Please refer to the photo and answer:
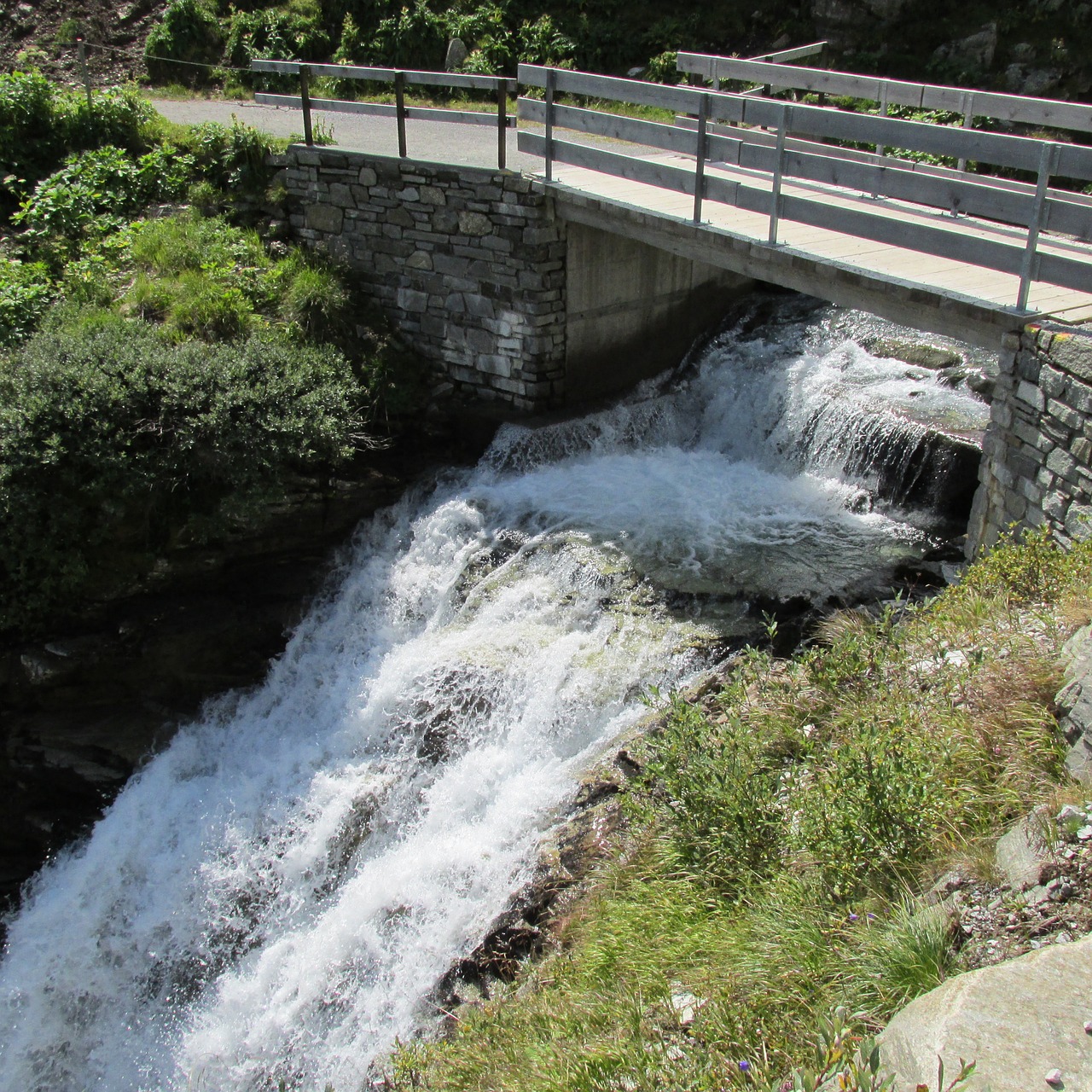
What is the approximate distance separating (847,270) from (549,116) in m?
3.74

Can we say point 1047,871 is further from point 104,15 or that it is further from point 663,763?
point 104,15

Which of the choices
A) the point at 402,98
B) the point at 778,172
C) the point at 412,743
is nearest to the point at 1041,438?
the point at 778,172

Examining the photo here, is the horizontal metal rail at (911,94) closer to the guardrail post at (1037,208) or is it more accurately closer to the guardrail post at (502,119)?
the guardrail post at (1037,208)

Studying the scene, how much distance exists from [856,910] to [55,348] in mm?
8065

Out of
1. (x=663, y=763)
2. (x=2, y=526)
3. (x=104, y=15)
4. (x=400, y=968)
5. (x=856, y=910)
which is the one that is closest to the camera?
(x=856, y=910)

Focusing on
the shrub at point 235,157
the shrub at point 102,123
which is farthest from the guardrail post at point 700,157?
the shrub at point 102,123

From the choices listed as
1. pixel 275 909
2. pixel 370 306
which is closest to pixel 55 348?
pixel 370 306

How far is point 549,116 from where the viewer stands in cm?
934

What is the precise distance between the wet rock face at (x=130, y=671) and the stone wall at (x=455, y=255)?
2.42 m

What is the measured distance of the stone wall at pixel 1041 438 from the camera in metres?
5.77

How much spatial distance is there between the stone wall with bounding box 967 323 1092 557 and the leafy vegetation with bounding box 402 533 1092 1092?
0.52 m

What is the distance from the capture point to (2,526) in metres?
8.30

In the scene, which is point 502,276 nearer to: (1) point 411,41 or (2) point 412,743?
(2) point 412,743

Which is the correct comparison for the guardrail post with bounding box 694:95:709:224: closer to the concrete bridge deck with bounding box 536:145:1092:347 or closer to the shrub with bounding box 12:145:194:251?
the concrete bridge deck with bounding box 536:145:1092:347
